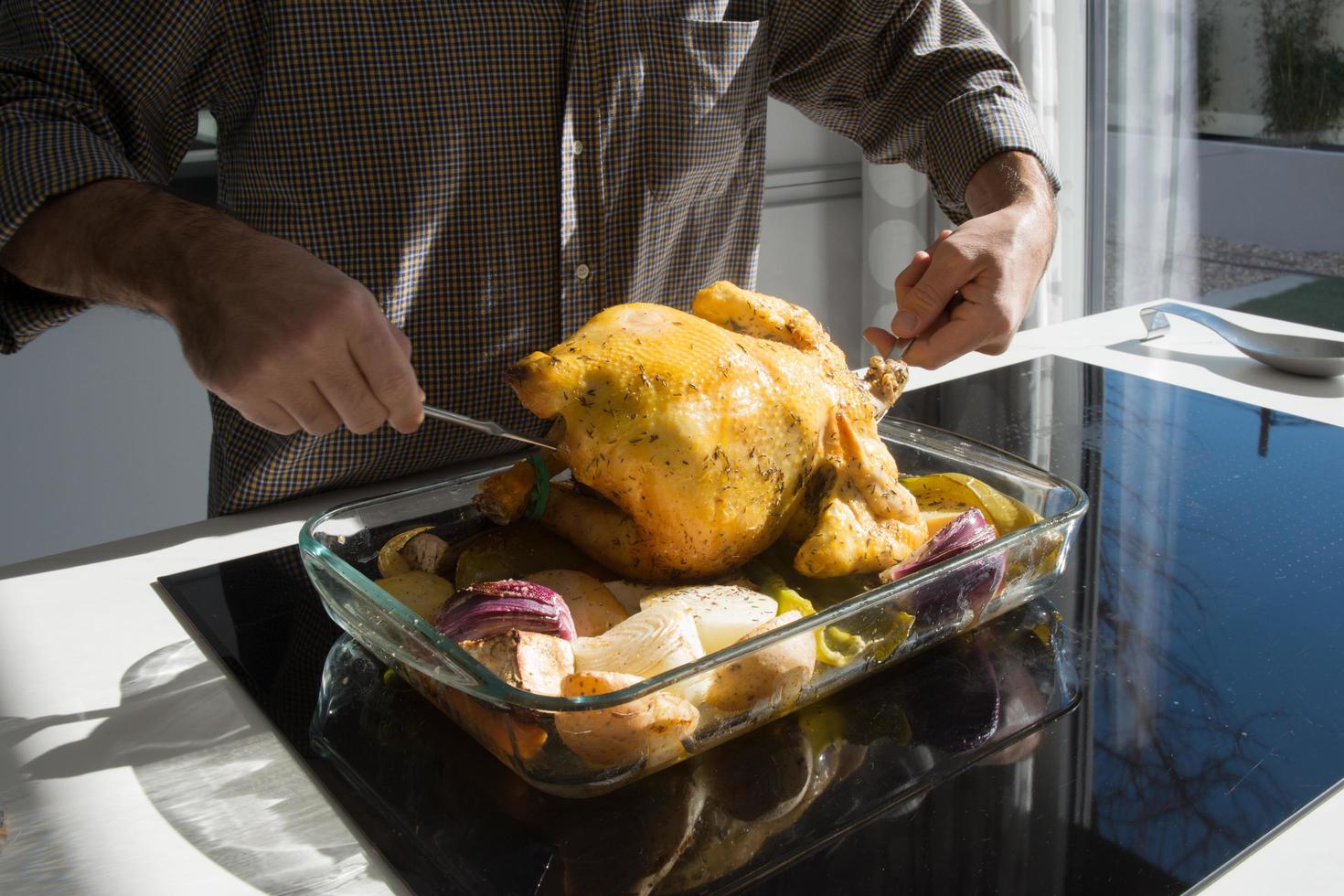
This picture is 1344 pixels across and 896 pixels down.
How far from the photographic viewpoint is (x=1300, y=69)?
2.71 metres

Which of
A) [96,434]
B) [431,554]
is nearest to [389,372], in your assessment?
[431,554]

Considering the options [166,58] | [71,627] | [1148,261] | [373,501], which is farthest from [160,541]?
[1148,261]

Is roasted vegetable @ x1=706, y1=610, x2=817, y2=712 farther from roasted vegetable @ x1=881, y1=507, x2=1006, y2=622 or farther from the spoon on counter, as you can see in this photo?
the spoon on counter

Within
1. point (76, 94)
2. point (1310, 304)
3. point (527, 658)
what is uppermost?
point (76, 94)

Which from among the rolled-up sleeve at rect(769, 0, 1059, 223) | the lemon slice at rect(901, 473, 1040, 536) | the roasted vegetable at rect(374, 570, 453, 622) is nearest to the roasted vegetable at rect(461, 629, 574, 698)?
the roasted vegetable at rect(374, 570, 453, 622)

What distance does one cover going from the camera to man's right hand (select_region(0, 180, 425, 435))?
87 cm

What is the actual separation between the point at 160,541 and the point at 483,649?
599 mm

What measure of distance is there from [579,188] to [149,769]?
859 mm

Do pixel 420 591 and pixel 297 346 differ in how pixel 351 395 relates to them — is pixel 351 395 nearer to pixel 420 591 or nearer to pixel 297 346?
pixel 297 346

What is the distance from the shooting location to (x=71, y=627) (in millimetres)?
965

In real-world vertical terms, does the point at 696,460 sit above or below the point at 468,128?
below

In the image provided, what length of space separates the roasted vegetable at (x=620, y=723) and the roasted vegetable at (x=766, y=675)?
25 millimetres

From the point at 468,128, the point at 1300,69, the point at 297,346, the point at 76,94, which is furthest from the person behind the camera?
the point at 1300,69

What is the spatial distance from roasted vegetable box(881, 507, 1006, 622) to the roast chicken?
55mm
